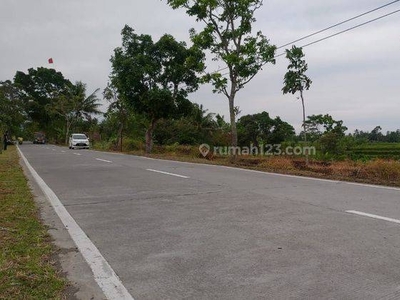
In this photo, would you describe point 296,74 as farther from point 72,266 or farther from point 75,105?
point 75,105

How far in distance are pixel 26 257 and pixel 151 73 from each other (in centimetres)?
2177

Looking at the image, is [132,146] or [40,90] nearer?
[132,146]

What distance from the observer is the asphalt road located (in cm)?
339

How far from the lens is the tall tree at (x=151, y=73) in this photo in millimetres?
24641

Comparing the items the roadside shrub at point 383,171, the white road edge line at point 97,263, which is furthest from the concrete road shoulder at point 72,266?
the roadside shrub at point 383,171

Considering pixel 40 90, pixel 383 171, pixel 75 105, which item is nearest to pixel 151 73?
pixel 383 171

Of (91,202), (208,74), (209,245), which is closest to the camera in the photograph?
(209,245)

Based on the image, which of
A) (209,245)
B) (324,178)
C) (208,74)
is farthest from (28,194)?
(208,74)

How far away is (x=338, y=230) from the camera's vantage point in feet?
16.7

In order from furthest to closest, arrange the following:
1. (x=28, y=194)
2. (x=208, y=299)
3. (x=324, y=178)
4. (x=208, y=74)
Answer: (x=208, y=74) < (x=324, y=178) < (x=28, y=194) < (x=208, y=299)

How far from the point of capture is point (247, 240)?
4734 mm

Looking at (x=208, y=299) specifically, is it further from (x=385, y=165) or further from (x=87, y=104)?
(x=87, y=104)

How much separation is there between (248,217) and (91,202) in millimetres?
3283

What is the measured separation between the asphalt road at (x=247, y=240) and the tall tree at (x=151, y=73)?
16.6 meters
